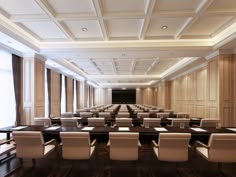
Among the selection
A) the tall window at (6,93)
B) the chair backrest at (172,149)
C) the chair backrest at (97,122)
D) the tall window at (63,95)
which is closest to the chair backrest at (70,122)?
the chair backrest at (97,122)

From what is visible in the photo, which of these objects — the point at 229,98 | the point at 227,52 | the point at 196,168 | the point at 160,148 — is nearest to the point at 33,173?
the point at 160,148

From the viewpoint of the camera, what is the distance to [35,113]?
710 centimetres

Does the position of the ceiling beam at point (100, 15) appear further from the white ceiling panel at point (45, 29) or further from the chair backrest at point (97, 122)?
the chair backrest at point (97, 122)

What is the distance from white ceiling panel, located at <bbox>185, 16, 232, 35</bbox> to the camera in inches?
197

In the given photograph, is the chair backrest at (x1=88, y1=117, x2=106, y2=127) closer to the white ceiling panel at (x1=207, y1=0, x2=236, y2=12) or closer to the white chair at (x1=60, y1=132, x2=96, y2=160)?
the white chair at (x1=60, y1=132, x2=96, y2=160)

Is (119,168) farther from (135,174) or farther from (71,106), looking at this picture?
(71,106)

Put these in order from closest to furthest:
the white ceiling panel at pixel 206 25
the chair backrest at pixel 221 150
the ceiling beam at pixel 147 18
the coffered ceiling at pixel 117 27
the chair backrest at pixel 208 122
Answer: the chair backrest at pixel 221 150, the ceiling beam at pixel 147 18, the coffered ceiling at pixel 117 27, the white ceiling panel at pixel 206 25, the chair backrest at pixel 208 122

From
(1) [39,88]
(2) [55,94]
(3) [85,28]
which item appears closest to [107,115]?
(1) [39,88]

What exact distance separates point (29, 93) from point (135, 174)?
5020 millimetres

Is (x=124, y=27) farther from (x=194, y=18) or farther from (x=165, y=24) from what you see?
(x=194, y=18)

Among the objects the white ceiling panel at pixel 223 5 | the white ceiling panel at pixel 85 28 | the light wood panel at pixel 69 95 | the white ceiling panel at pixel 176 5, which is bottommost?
the light wood panel at pixel 69 95

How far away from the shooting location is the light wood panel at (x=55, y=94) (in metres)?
10.9

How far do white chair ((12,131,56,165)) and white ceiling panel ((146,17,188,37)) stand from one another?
3768 mm

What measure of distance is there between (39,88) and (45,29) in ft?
8.49
